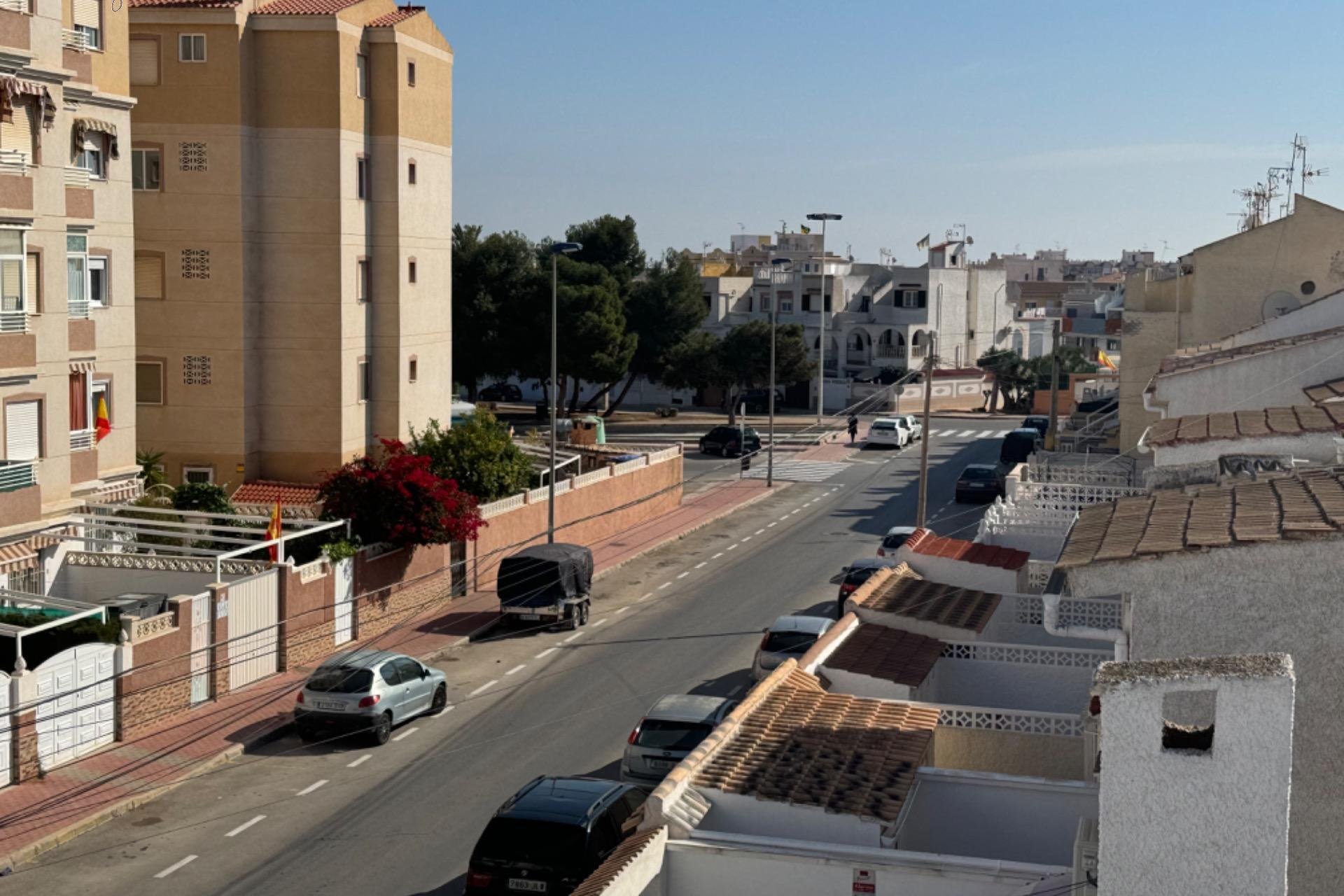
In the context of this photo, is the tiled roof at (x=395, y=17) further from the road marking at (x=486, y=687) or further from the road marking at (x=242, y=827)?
the road marking at (x=242, y=827)

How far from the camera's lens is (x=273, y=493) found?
36094 millimetres

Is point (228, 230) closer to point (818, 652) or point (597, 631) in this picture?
point (597, 631)

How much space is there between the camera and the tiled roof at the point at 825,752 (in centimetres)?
1241

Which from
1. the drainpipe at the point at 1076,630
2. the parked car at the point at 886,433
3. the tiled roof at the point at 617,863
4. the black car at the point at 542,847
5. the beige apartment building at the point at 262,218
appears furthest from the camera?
the parked car at the point at 886,433

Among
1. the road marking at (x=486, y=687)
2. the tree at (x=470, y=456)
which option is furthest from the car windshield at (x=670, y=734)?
the tree at (x=470, y=456)

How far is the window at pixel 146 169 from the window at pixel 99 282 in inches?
198

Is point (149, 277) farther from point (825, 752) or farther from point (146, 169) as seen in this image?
point (825, 752)

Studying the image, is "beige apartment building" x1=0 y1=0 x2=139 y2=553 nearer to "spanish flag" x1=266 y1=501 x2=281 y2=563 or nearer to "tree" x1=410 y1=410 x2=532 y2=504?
"spanish flag" x1=266 y1=501 x2=281 y2=563

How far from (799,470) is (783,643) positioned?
3404 centimetres

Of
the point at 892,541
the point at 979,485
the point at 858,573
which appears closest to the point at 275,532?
the point at 858,573

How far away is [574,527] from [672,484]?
30.8ft

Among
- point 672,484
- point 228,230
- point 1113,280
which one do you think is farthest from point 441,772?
point 1113,280

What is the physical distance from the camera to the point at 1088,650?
17.7 meters

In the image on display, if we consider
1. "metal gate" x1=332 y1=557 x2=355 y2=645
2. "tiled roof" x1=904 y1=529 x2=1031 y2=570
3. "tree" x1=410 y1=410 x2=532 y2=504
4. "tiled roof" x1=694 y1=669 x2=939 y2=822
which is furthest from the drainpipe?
"tree" x1=410 y1=410 x2=532 y2=504
